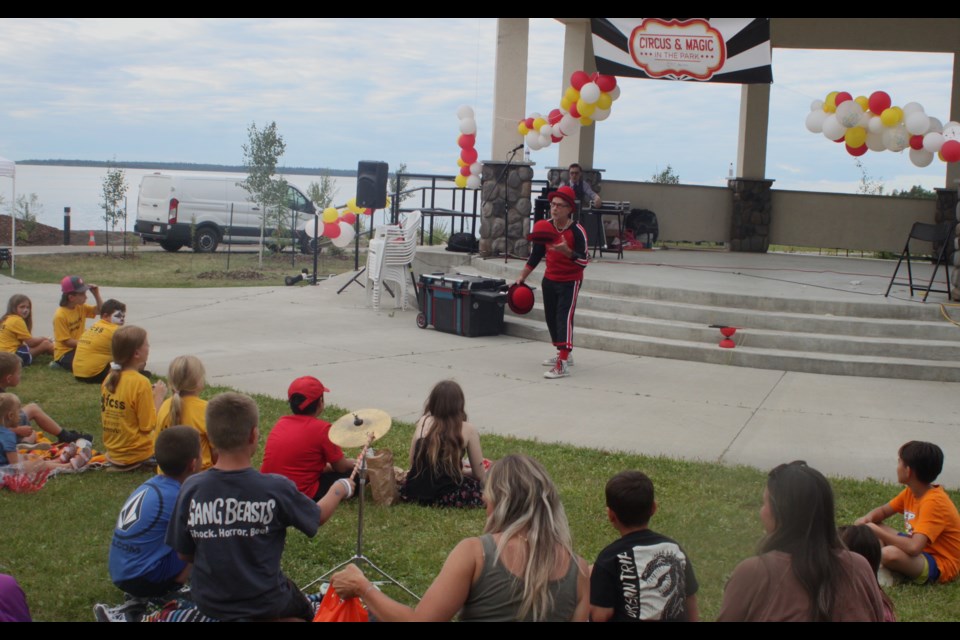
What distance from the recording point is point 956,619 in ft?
14.3

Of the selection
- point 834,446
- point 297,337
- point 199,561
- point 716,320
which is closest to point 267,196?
point 297,337

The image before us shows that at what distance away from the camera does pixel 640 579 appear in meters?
3.24

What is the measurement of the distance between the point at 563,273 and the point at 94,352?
188 inches

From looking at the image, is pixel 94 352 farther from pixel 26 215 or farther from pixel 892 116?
pixel 26 215

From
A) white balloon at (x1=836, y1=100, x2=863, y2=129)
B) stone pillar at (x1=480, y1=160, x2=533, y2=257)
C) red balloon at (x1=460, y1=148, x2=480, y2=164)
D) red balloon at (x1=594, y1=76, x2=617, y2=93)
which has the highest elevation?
red balloon at (x1=594, y1=76, x2=617, y2=93)

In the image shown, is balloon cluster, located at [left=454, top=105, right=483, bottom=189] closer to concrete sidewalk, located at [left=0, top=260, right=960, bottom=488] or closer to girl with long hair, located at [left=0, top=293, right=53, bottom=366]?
concrete sidewalk, located at [left=0, top=260, right=960, bottom=488]

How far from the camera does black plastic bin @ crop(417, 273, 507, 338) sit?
12297mm

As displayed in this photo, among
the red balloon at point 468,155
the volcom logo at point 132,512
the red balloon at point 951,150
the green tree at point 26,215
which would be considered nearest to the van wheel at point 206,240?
the green tree at point 26,215

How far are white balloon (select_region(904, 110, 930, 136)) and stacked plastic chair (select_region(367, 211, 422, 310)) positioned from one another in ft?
24.9

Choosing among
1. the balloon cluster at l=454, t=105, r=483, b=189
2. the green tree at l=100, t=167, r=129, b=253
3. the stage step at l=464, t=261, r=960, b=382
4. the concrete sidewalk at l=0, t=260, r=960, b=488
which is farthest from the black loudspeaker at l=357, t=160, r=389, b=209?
the green tree at l=100, t=167, r=129, b=253

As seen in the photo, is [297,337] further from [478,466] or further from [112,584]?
[112,584]

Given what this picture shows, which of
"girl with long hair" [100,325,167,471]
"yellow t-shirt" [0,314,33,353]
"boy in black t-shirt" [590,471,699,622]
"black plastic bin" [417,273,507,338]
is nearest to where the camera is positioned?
"boy in black t-shirt" [590,471,699,622]

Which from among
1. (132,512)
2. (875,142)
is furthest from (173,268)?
(132,512)

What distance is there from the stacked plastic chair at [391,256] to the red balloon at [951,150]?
7.82 meters
